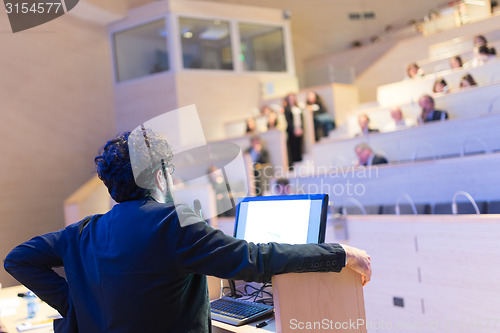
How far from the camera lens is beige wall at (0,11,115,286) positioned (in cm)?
606

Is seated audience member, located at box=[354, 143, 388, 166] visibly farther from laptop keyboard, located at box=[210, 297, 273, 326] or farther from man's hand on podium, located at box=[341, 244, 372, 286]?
man's hand on podium, located at box=[341, 244, 372, 286]

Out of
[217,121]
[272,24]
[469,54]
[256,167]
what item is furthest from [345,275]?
[272,24]

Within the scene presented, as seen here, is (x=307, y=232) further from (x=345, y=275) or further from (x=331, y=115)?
(x=331, y=115)

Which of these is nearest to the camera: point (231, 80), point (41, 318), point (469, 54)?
point (41, 318)

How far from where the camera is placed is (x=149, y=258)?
47.1 inches

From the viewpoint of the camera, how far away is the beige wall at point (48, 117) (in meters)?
6.06

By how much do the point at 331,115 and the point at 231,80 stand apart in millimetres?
2048

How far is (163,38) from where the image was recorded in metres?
8.34

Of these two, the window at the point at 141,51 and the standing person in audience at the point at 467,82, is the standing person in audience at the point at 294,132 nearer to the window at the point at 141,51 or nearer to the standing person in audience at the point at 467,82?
the standing person in audience at the point at 467,82

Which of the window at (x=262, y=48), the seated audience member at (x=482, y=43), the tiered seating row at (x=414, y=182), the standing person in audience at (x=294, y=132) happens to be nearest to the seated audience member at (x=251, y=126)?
the standing person in audience at (x=294, y=132)

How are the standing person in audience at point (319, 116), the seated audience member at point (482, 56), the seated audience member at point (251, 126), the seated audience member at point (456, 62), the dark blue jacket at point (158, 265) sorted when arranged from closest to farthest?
the dark blue jacket at point (158, 265), the seated audience member at point (482, 56), the seated audience member at point (456, 62), the standing person in audience at point (319, 116), the seated audience member at point (251, 126)

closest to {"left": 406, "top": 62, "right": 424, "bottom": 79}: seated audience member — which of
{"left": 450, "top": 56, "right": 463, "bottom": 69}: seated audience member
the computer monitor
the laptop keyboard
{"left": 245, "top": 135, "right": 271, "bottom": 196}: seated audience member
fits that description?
{"left": 450, "top": 56, "right": 463, "bottom": 69}: seated audience member

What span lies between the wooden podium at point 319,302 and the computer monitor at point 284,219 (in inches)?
6.0

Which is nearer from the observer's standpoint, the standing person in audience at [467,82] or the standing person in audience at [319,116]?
the standing person in audience at [467,82]
